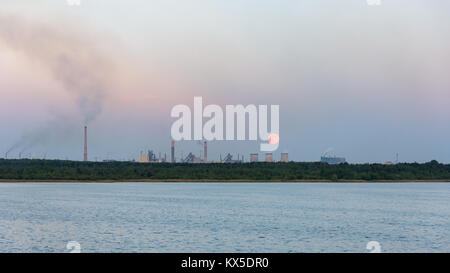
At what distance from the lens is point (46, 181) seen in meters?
196

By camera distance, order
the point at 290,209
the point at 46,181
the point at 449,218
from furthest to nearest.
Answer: the point at 46,181 → the point at 290,209 → the point at 449,218

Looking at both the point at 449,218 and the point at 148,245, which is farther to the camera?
the point at 449,218

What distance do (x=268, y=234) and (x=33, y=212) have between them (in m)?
37.9

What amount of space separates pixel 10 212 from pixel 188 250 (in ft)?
135

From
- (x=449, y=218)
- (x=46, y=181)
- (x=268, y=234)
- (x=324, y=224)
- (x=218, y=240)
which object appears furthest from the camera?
(x=46, y=181)

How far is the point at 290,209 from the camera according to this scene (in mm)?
79000

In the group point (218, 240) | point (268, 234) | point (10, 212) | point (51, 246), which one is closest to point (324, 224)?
point (268, 234)

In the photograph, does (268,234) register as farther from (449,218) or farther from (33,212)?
(33,212)
